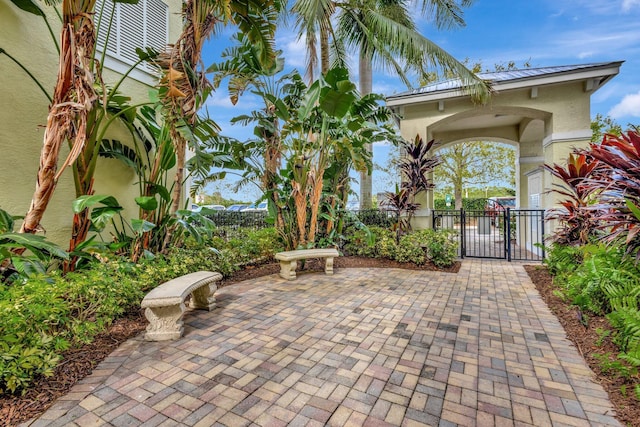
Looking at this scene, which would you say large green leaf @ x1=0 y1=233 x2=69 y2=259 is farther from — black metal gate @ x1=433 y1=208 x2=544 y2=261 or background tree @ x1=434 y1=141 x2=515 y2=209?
background tree @ x1=434 y1=141 x2=515 y2=209

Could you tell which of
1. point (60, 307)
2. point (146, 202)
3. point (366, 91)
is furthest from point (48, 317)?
point (366, 91)

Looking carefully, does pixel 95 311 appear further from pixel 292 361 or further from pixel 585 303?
pixel 585 303

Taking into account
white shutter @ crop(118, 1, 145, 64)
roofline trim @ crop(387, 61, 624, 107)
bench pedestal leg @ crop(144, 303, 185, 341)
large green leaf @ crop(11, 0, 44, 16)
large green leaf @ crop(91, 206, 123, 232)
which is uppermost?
white shutter @ crop(118, 1, 145, 64)

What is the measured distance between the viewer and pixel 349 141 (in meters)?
5.70

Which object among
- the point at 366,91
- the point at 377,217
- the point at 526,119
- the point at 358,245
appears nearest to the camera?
the point at 358,245

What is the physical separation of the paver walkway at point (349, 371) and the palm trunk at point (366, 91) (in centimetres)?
530

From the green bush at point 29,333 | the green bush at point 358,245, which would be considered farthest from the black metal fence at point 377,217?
the green bush at point 29,333

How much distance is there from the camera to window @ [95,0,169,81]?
504 cm

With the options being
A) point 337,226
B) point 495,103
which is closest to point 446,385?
point 337,226

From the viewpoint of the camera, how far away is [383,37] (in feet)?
23.2

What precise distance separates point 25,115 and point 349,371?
5.50 metres

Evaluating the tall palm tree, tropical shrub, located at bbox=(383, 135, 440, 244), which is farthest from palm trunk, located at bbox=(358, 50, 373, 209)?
tropical shrub, located at bbox=(383, 135, 440, 244)

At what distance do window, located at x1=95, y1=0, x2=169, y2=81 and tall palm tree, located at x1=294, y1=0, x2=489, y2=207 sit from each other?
2886 mm

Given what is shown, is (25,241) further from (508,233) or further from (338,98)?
(508,233)
